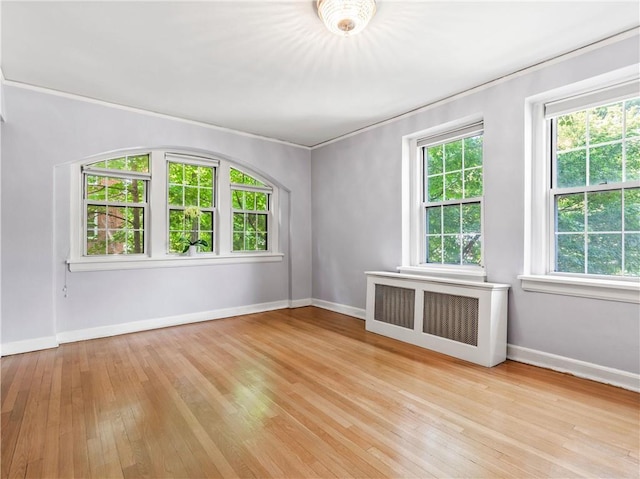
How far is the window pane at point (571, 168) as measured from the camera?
2.94m

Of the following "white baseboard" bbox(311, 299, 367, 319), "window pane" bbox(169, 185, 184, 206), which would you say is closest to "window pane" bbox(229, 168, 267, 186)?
"window pane" bbox(169, 185, 184, 206)

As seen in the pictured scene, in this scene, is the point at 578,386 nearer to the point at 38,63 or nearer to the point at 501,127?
the point at 501,127

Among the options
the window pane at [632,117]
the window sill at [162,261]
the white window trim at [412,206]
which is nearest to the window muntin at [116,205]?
the window sill at [162,261]

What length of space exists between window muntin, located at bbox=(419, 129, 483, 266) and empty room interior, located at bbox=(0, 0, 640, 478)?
2cm

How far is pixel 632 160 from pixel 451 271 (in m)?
1.77

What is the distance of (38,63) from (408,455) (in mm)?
4203

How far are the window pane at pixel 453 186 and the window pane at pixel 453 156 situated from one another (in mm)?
81

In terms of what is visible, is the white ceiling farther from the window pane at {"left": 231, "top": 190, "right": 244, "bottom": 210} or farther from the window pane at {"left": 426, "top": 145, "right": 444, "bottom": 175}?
the window pane at {"left": 231, "top": 190, "right": 244, "bottom": 210}

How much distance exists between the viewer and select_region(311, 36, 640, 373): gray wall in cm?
265

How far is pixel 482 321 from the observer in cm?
308

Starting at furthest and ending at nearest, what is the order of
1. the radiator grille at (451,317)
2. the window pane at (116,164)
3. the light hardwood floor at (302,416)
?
the window pane at (116,164) < the radiator grille at (451,317) < the light hardwood floor at (302,416)

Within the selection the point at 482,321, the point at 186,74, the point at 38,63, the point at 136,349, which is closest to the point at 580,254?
the point at 482,321

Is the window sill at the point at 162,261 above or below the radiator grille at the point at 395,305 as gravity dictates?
above

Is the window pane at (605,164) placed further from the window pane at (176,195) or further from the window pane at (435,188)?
the window pane at (176,195)
